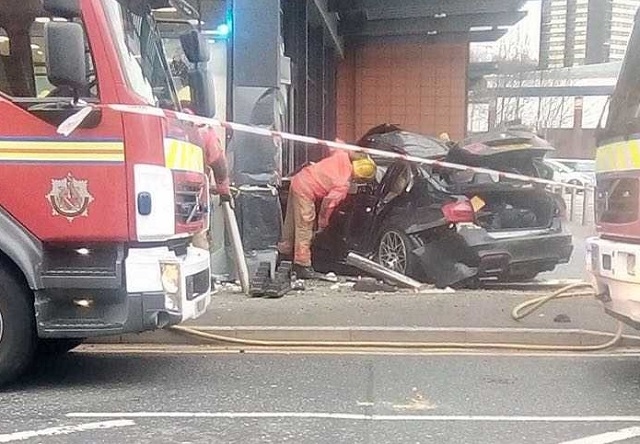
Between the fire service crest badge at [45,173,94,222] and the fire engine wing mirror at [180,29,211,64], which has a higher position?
the fire engine wing mirror at [180,29,211,64]

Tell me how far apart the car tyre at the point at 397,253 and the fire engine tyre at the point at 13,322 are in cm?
502

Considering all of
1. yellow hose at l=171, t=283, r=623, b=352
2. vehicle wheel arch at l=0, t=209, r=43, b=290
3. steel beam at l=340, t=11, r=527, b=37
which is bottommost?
yellow hose at l=171, t=283, r=623, b=352

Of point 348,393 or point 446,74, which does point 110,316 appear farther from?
point 446,74

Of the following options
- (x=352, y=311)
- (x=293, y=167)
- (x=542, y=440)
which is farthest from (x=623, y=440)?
(x=293, y=167)

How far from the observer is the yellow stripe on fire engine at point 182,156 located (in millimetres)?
5957

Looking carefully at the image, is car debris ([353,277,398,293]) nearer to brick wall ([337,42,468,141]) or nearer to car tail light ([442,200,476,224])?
car tail light ([442,200,476,224])

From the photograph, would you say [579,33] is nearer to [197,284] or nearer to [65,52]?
[197,284]

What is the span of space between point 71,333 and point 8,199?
912mm

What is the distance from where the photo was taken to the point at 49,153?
5820mm

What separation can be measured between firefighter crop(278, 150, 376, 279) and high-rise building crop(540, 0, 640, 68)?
20.8 metres

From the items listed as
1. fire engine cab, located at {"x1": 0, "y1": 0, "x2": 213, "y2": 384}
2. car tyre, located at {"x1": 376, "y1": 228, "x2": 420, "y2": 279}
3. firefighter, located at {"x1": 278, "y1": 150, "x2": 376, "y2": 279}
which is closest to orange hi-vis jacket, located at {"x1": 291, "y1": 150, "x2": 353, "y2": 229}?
firefighter, located at {"x1": 278, "y1": 150, "x2": 376, "y2": 279}

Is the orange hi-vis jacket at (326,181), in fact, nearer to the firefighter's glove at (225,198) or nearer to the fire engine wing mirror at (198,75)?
the firefighter's glove at (225,198)

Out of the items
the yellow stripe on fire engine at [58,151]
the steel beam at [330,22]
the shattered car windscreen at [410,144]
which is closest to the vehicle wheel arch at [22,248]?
the yellow stripe on fire engine at [58,151]

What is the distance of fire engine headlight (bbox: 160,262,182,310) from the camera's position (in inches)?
232
